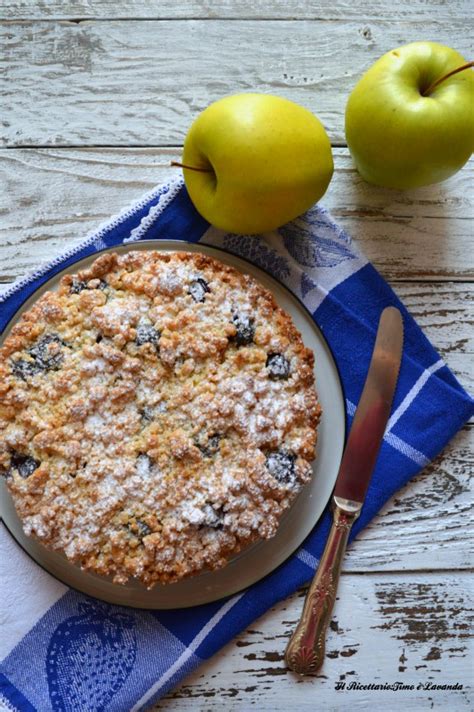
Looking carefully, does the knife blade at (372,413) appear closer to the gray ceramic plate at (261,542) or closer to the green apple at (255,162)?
the gray ceramic plate at (261,542)

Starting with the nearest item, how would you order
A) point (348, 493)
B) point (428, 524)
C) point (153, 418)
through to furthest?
point (153, 418), point (348, 493), point (428, 524)

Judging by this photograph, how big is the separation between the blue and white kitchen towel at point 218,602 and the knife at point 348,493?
4cm

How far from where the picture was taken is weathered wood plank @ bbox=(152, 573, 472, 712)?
163 cm

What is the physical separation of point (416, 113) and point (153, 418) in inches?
34.3

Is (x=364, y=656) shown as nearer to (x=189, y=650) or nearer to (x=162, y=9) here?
(x=189, y=650)

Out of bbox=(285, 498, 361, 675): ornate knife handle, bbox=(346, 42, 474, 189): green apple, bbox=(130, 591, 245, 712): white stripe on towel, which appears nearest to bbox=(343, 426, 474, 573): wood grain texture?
bbox=(285, 498, 361, 675): ornate knife handle

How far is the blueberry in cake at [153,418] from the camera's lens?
4.55 ft

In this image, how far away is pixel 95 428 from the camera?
4.64 feet

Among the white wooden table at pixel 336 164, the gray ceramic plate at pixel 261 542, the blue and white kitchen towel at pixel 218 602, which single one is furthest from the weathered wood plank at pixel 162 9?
the gray ceramic plate at pixel 261 542

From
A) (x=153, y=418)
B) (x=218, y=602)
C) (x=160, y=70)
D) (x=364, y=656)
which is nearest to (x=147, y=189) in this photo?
(x=160, y=70)

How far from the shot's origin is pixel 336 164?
1.75 m

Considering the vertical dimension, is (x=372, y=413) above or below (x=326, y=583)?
above

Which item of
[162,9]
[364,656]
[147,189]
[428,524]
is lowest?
[364,656]

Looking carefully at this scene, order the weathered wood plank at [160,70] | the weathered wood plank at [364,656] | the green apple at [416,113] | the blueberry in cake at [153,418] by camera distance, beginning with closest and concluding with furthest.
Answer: the blueberry in cake at [153,418], the green apple at [416,113], the weathered wood plank at [364,656], the weathered wood plank at [160,70]
